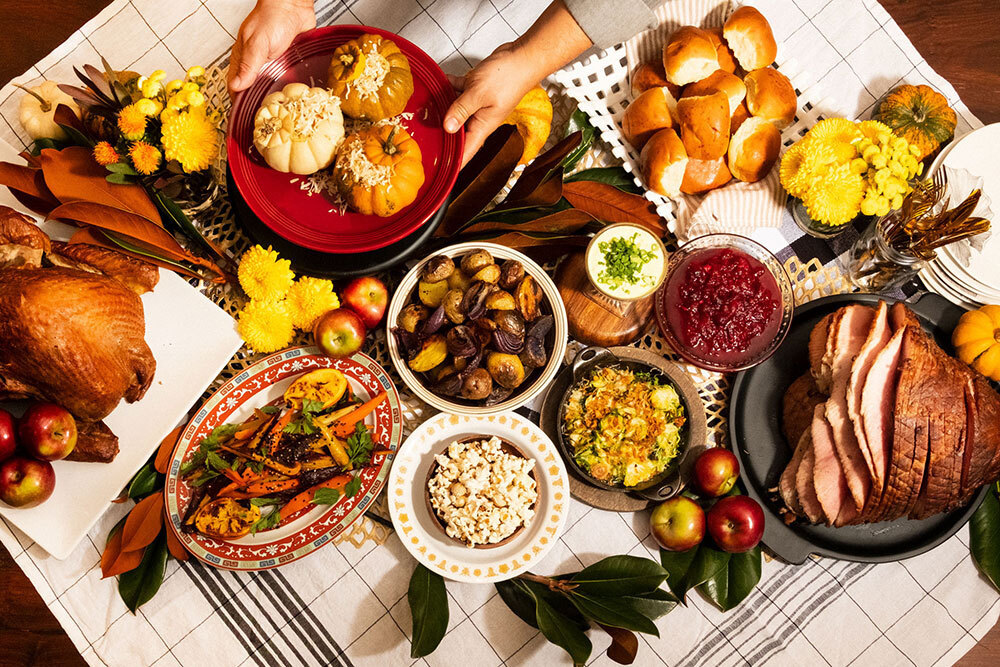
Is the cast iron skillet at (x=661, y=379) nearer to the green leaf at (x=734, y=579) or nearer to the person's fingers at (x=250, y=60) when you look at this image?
the green leaf at (x=734, y=579)

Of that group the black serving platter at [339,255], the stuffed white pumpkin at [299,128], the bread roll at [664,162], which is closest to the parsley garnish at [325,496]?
the black serving platter at [339,255]

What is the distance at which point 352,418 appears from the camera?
1544 mm

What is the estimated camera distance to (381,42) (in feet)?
4.69

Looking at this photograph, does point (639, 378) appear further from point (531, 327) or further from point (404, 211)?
point (404, 211)

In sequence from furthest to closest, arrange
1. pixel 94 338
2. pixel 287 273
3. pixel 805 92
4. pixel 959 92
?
pixel 959 92 → pixel 805 92 → pixel 287 273 → pixel 94 338

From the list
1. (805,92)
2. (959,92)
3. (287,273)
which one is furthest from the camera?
(959,92)

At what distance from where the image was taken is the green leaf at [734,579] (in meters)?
1.55

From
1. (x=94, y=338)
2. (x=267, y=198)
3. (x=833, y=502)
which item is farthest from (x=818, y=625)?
(x=94, y=338)

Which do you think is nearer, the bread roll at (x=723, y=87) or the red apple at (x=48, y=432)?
the red apple at (x=48, y=432)

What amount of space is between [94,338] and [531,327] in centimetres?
94

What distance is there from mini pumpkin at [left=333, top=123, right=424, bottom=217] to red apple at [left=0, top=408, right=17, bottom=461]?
36.1 inches

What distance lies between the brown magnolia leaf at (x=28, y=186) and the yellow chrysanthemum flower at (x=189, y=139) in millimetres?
343

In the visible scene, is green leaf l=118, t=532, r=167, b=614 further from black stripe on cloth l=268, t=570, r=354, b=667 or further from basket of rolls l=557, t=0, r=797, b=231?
basket of rolls l=557, t=0, r=797, b=231

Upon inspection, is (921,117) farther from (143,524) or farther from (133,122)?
(143,524)
